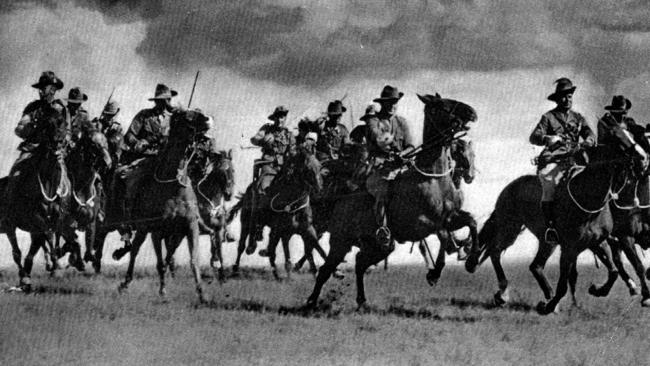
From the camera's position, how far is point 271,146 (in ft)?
64.7

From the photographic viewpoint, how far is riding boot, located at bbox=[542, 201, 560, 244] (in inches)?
518

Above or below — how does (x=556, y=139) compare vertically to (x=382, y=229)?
above

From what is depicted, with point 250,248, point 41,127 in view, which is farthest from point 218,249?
point 41,127

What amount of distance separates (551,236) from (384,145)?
2978mm

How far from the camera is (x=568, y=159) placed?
13219 mm

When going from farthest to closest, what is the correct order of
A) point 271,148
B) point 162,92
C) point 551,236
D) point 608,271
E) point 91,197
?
point 271,148 < point 91,197 < point 162,92 < point 608,271 < point 551,236

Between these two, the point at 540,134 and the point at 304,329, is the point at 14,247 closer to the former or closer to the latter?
the point at 304,329

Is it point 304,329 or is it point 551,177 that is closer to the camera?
point 304,329

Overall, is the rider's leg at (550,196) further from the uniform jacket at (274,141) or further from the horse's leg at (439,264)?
the uniform jacket at (274,141)

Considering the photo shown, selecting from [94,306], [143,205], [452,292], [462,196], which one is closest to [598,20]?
[462,196]

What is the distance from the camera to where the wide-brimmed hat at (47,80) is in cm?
1439

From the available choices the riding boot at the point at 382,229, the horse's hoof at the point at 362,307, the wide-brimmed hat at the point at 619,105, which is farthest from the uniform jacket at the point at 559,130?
the horse's hoof at the point at 362,307

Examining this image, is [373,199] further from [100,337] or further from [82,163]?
[82,163]

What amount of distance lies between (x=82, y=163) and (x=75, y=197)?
0.68 metres
